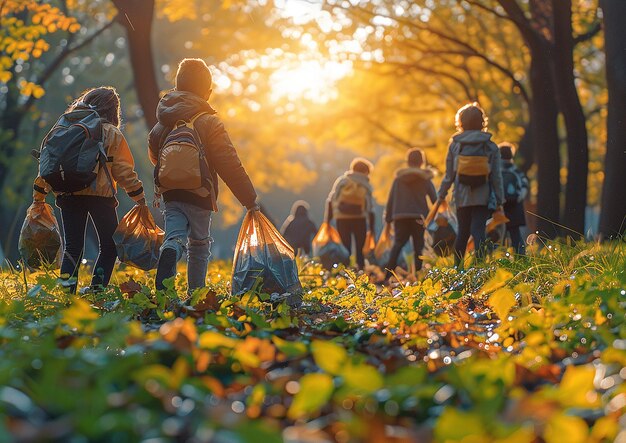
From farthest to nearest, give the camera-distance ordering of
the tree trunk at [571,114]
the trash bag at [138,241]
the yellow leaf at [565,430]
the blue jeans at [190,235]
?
the tree trunk at [571,114], the trash bag at [138,241], the blue jeans at [190,235], the yellow leaf at [565,430]

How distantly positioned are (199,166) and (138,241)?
804 mm

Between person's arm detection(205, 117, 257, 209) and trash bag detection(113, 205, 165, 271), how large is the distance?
68cm

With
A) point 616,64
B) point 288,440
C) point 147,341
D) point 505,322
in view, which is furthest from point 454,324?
point 616,64

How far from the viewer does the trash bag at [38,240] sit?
6.86m

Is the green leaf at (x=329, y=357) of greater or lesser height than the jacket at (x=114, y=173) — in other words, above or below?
below

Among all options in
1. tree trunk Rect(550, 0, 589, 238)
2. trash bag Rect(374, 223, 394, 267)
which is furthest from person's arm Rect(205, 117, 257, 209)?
trash bag Rect(374, 223, 394, 267)

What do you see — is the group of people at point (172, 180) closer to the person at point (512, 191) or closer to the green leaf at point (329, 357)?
the green leaf at point (329, 357)

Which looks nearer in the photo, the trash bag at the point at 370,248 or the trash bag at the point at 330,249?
the trash bag at the point at 330,249

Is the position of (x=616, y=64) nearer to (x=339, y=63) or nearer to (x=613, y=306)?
(x=613, y=306)

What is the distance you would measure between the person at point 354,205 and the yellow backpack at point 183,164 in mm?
6441

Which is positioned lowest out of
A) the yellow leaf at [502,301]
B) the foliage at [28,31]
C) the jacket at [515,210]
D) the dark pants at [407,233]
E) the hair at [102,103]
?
the dark pants at [407,233]

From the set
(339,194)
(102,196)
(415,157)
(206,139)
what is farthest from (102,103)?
(339,194)

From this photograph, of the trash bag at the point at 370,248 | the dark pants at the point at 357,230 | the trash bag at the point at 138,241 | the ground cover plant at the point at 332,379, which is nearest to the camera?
the ground cover plant at the point at 332,379

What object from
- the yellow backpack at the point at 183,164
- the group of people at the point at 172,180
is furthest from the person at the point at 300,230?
the yellow backpack at the point at 183,164
